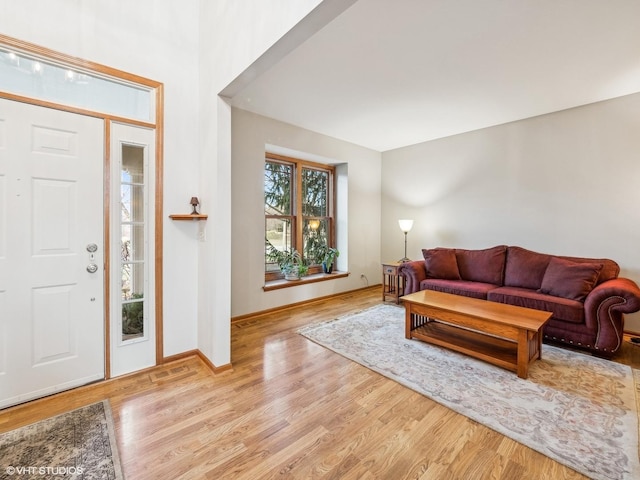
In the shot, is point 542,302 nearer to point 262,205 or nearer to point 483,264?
point 483,264

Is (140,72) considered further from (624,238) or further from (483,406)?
(624,238)

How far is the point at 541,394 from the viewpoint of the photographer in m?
2.12

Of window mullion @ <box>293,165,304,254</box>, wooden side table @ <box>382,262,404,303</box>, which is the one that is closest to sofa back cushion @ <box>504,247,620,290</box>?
wooden side table @ <box>382,262,404,303</box>

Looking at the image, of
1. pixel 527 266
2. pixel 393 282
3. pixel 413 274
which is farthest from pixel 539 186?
pixel 393 282

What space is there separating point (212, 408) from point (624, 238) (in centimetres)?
464

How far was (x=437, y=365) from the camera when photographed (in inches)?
100

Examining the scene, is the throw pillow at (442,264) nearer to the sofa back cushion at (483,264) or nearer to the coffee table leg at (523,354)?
the sofa back cushion at (483,264)

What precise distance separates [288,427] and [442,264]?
10.6 ft

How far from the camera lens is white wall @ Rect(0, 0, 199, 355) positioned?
84.0 inches

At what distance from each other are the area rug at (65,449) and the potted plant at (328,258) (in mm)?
3548

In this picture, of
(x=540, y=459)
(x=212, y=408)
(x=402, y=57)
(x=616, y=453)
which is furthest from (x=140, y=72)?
(x=616, y=453)
